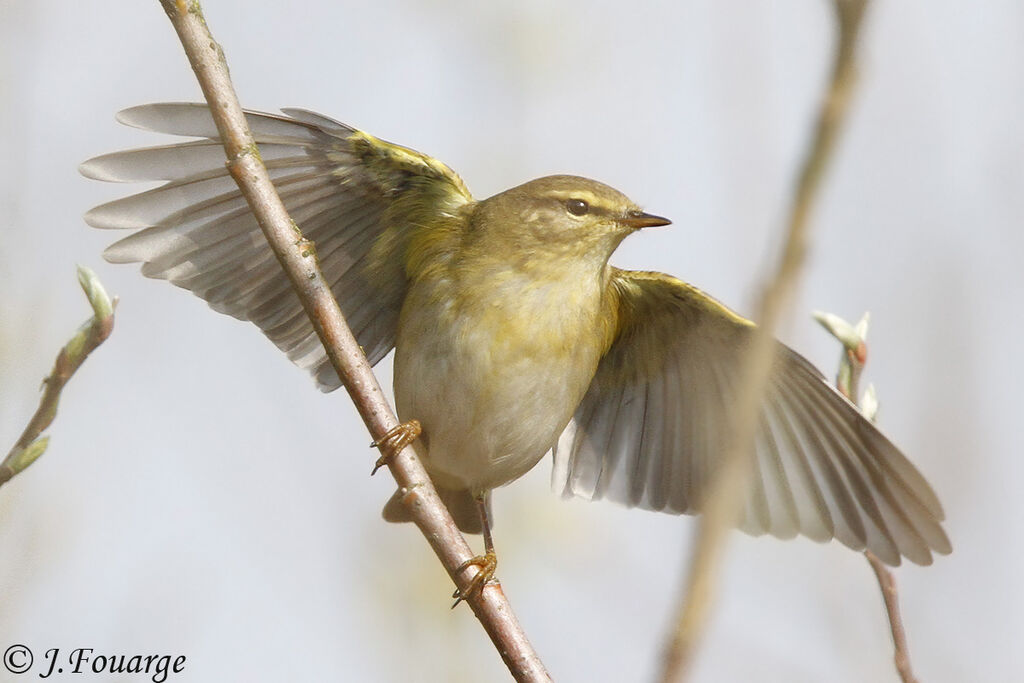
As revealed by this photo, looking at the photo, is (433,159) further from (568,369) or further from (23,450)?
(23,450)

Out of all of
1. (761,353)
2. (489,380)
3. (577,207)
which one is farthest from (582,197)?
(761,353)

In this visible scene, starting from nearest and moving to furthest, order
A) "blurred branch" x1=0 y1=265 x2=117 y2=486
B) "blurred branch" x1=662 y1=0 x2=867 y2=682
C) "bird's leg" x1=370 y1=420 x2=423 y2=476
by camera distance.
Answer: "blurred branch" x1=662 y1=0 x2=867 y2=682
"blurred branch" x1=0 y1=265 x2=117 y2=486
"bird's leg" x1=370 y1=420 x2=423 y2=476

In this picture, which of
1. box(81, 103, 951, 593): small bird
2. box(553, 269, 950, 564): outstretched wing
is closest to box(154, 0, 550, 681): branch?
box(81, 103, 951, 593): small bird

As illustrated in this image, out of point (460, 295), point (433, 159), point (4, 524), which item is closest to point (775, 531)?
point (460, 295)

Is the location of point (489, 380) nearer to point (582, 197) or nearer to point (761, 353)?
point (582, 197)

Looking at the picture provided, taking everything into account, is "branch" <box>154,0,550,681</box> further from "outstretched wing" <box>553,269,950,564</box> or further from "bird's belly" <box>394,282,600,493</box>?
"outstretched wing" <box>553,269,950,564</box>

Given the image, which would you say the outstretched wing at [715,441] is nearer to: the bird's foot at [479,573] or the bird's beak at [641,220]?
the bird's beak at [641,220]
